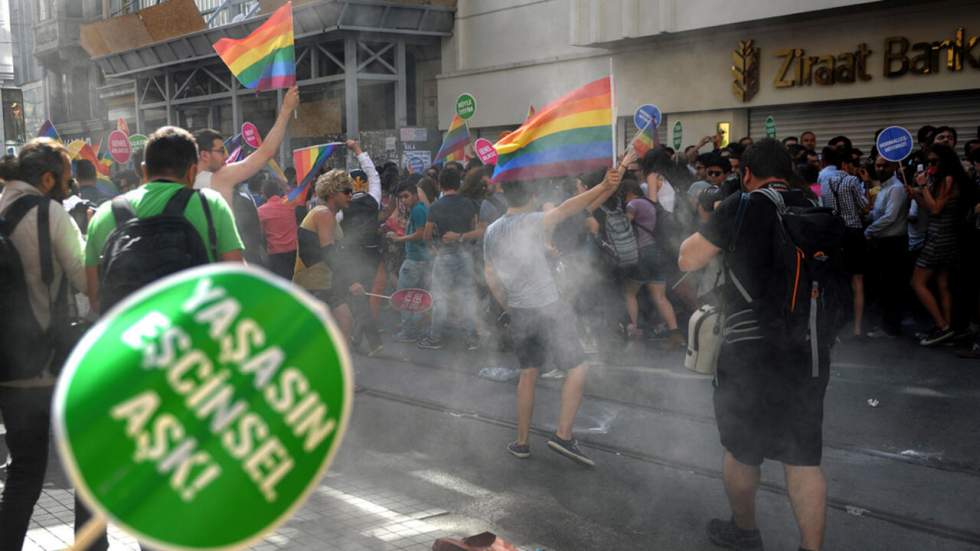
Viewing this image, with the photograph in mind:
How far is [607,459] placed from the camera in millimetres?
5363

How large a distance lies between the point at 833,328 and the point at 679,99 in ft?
41.1

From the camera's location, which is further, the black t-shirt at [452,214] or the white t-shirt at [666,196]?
the white t-shirt at [666,196]

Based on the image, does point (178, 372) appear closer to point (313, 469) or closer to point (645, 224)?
point (313, 469)

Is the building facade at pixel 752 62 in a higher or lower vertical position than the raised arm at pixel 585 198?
higher

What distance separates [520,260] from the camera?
210 inches

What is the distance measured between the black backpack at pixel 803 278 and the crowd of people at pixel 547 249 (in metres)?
0.05

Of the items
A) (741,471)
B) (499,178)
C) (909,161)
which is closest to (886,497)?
(741,471)

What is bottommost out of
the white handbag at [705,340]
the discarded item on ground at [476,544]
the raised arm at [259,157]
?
the discarded item on ground at [476,544]

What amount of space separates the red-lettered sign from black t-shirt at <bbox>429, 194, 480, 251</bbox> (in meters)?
0.50

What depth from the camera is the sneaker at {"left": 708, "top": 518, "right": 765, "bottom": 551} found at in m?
3.94

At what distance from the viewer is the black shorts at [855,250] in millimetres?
8594

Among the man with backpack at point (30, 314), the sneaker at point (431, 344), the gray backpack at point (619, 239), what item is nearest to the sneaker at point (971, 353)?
the gray backpack at point (619, 239)

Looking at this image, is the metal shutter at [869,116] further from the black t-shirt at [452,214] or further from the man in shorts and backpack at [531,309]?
the man in shorts and backpack at [531,309]

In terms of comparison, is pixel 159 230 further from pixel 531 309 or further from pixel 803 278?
pixel 531 309
